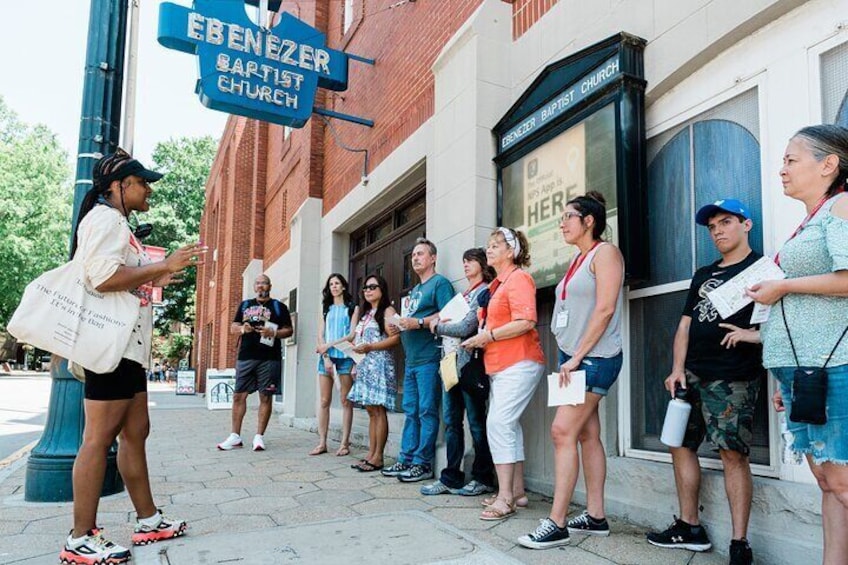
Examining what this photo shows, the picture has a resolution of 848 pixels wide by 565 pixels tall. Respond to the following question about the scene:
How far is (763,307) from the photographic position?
2596mm

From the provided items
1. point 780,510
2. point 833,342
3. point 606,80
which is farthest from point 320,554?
point 606,80

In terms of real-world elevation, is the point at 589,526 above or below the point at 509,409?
below

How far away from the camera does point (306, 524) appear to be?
12.1ft

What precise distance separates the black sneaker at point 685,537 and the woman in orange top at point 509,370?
3.18ft

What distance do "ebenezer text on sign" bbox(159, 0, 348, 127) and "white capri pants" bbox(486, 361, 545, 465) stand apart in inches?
203

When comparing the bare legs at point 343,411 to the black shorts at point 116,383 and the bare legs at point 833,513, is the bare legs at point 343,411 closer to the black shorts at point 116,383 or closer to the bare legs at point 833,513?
the black shorts at point 116,383

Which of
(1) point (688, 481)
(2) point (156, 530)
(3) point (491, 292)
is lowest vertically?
(2) point (156, 530)

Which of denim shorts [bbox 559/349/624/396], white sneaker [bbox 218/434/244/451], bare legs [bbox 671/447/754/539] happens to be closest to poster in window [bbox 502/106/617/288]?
denim shorts [bbox 559/349/624/396]

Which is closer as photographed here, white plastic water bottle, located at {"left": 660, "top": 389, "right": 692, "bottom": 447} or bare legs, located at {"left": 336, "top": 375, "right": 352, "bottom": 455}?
white plastic water bottle, located at {"left": 660, "top": 389, "right": 692, "bottom": 447}

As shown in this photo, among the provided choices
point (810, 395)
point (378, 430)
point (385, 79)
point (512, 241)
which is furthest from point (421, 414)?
point (385, 79)

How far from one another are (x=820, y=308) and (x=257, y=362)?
5.88m

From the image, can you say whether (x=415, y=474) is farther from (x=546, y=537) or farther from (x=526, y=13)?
(x=526, y=13)

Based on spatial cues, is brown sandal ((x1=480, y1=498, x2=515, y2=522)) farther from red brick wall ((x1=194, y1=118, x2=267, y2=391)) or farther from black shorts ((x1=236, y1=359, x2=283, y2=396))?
red brick wall ((x1=194, y1=118, x2=267, y2=391))

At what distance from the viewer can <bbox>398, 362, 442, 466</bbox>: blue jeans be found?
5094 millimetres
